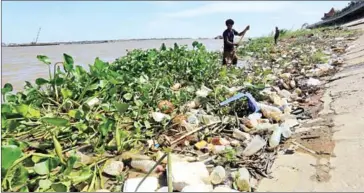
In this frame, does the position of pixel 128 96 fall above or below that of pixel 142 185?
above

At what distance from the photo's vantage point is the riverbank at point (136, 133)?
2.14 meters

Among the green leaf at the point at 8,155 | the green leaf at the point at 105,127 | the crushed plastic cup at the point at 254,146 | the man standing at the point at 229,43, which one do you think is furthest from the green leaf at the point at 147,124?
the man standing at the point at 229,43

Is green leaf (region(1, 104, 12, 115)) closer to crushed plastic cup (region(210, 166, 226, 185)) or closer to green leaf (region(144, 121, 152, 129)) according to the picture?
green leaf (region(144, 121, 152, 129))

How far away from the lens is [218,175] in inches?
87.0

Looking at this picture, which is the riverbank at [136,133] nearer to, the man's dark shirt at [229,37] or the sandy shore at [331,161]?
the sandy shore at [331,161]

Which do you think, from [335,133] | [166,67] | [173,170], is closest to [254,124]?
[335,133]

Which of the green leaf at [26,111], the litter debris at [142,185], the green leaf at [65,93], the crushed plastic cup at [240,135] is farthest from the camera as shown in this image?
the green leaf at [65,93]

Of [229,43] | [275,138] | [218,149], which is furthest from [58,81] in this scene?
[229,43]

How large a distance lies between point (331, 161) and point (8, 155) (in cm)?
202

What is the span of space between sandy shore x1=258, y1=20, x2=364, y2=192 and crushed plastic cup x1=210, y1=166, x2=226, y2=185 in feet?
0.76

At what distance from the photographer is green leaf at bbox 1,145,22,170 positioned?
1.93 metres

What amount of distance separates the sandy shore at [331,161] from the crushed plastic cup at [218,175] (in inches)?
9.1

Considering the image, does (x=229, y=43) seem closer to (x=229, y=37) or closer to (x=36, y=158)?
(x=229, y=37)

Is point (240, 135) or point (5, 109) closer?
point (5, 109)
